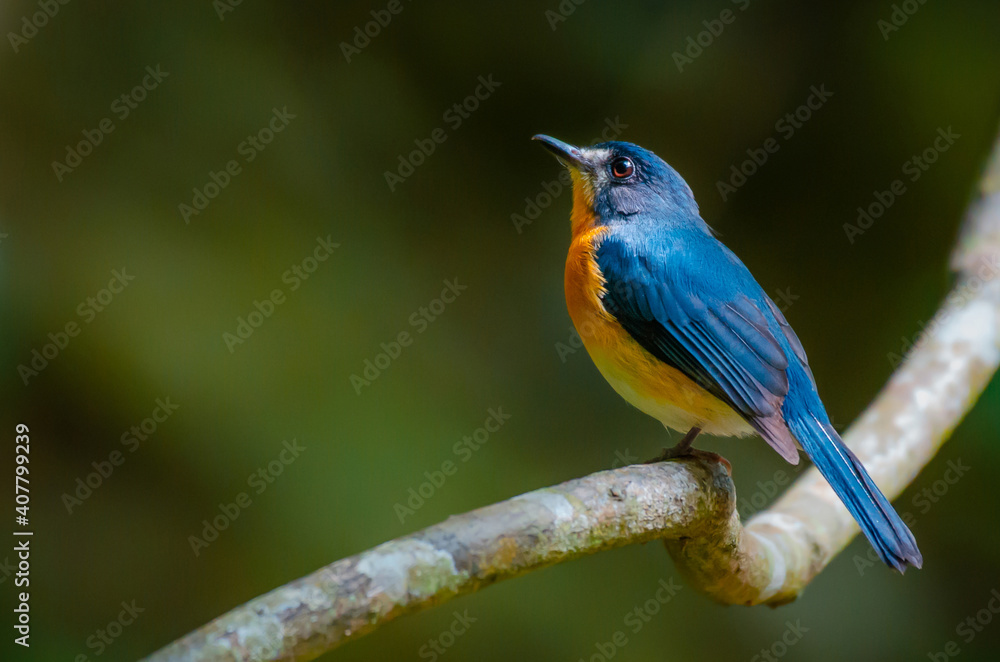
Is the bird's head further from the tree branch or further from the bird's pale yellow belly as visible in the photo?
the tree branch

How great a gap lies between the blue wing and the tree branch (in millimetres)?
288

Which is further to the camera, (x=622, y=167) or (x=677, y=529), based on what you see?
(x=622, y=167)

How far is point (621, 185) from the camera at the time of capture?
3.36 metres

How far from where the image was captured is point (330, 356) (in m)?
4.46

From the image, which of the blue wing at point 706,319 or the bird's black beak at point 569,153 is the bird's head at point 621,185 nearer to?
the bird's black beak at point 569,153

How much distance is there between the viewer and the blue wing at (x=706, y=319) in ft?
8.49

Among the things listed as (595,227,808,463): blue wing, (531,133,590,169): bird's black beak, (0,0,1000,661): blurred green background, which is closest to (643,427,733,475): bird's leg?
(595,227,808,463): blue wing

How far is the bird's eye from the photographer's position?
3369mm

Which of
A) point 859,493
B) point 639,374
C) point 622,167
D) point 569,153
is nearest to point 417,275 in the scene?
point 569,153

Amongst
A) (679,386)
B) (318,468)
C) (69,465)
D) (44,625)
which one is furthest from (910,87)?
(44,625)

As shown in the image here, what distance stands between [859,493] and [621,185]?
1457mm

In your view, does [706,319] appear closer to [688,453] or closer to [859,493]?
[688,453]

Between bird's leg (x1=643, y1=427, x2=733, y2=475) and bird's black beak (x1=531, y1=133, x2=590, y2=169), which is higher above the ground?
bird's black beak (x1=531, y1=133, x2=590, y2=169)

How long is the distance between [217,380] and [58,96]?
159 cm
